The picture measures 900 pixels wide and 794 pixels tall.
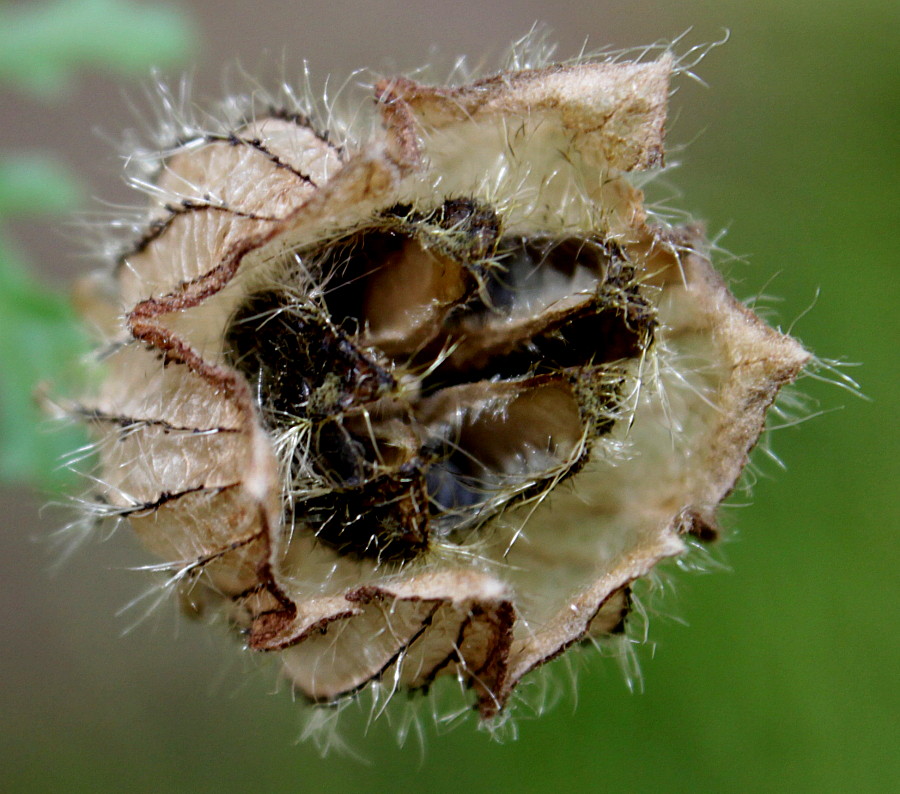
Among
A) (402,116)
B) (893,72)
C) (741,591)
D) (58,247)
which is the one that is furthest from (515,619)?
(893,72)

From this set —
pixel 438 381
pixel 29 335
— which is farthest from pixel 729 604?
pixel 29 335

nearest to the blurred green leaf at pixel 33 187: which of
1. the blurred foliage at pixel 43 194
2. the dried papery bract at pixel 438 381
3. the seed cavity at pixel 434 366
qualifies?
the blurred foliage at pixel 43 194

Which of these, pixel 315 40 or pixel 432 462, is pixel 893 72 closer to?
pixel 315 40

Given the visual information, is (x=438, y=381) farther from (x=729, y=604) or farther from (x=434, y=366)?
(x=729, y=604)

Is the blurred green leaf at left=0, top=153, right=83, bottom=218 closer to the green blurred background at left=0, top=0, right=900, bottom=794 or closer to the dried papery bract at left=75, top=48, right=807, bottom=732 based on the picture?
the dried papery bract at left=75, top=48, right=807, bottom=732

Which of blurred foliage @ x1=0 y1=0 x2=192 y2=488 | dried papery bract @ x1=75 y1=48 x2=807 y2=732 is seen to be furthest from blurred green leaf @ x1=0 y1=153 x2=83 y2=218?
dried papery bract @ x1=75 y1=48 x2=807 y2=732

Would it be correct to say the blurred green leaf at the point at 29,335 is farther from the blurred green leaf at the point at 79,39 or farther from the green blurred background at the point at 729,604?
the green blurred background at the point at 729,604

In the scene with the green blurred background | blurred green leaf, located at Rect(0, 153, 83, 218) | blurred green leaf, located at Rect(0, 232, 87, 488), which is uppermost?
blurred green leaf, located at Rect(0, 153, 83, 218)
